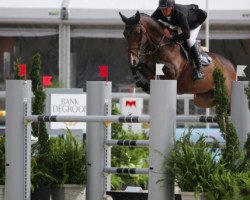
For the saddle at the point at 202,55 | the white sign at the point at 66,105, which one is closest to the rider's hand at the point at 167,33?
the saddle at the point at 202,55

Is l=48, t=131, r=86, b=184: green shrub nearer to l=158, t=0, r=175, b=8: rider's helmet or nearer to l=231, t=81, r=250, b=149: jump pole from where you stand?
l=231, t=81, r=250, b=149: jump pole

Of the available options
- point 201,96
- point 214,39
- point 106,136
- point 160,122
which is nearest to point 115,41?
point 214,39

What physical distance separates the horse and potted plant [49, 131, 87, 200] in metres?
1.59

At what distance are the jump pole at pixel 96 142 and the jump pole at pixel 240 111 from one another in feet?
4.29

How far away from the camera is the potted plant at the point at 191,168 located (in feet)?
18.9

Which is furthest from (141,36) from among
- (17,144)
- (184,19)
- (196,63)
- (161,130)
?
(161,130)

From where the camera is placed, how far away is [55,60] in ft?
55.4

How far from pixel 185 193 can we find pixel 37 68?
1.89 metres

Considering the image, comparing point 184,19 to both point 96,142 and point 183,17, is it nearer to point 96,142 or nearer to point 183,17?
point 183,17

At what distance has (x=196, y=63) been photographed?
30.8ft

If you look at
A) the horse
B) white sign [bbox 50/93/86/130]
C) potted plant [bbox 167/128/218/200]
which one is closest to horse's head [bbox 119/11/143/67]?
the horse

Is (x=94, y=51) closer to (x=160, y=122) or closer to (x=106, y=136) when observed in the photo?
(x=106, y=136)

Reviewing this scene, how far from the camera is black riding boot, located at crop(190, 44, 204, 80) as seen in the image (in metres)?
9.35

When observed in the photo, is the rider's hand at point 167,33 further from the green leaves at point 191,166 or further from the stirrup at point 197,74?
the green leaves at point 191,166
